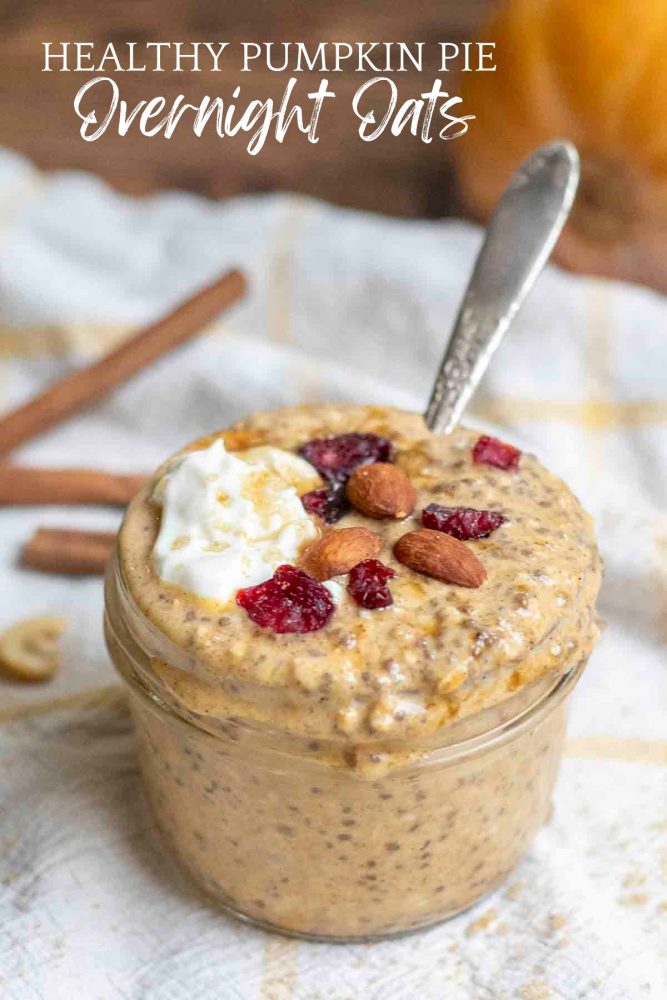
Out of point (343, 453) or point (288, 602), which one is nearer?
point (288, 602)

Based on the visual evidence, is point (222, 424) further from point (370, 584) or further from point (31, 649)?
point (370, 584)

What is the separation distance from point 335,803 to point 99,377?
1.44 m

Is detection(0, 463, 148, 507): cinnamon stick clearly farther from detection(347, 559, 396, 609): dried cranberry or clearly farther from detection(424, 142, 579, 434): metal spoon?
detection(347, 559, 396, 609): dried cranberry

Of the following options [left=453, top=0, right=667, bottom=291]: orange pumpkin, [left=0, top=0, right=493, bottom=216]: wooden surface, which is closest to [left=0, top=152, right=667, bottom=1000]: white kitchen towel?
[left=453, top=0, right=667, bottom=291]: orange pumpkin

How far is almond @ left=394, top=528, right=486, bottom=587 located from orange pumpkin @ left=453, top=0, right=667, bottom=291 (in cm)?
179

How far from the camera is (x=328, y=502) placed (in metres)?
1.72

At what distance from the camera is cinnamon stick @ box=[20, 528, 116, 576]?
2.39 m

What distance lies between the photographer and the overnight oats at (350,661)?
1.48 metres

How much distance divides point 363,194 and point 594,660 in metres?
1.75

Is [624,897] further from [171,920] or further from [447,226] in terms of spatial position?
[447,226]

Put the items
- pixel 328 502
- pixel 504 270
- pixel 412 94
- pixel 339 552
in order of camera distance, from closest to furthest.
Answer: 1. pixel 339 552
2. pixel 328 502
3. pixel 504 270
4. pixel 412 94

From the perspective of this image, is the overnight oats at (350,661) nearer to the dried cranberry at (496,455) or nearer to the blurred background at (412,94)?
the dried cranberry at (496,455)

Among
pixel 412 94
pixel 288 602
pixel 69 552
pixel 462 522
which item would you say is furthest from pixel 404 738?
pixel 412 94

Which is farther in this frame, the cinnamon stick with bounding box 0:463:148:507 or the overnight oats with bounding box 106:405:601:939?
the cinnamon stick with bounding box 0:463:148:507
